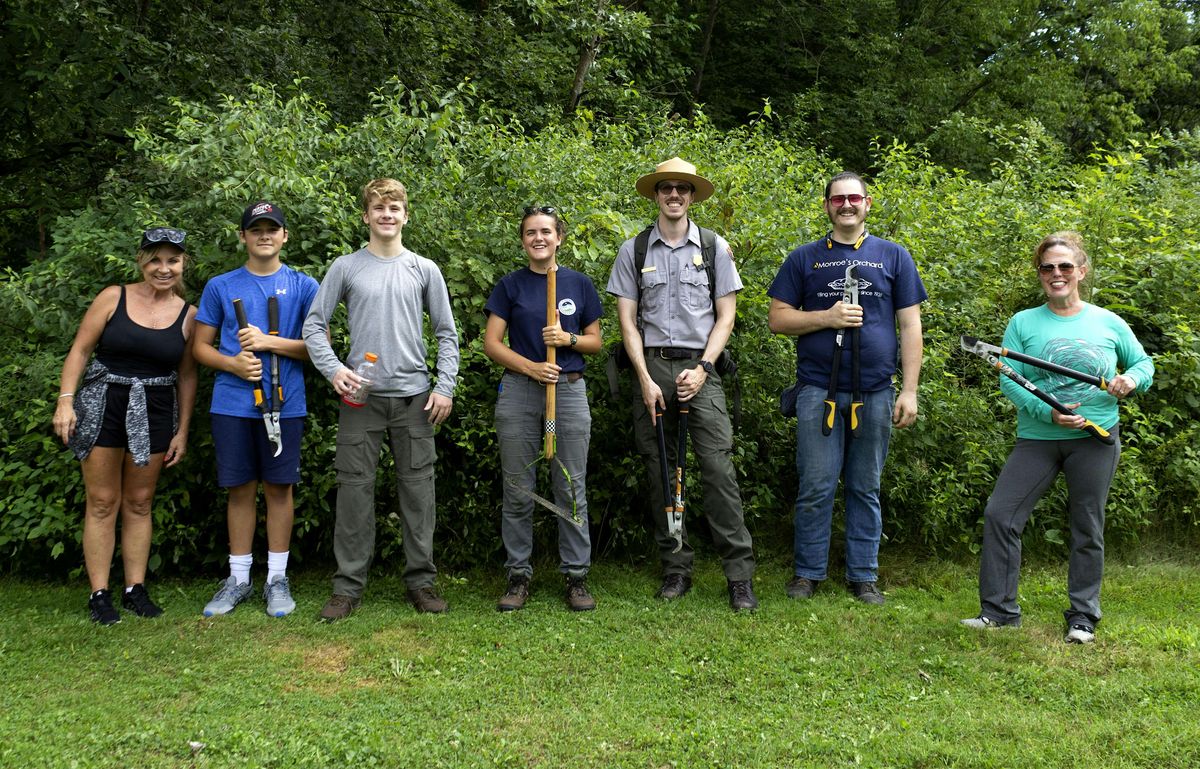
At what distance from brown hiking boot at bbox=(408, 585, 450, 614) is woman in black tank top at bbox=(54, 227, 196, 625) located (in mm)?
1231

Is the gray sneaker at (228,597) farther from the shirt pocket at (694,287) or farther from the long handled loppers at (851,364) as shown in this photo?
the long handled loppers at (851,364)

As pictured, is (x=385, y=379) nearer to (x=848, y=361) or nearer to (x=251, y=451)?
(x=251, y=451)

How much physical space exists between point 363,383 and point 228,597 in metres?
1.29

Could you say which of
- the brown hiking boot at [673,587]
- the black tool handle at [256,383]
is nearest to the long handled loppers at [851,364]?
the brown hiking boot at [673,587]

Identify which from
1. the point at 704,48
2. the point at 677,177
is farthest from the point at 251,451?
the point at 704,48

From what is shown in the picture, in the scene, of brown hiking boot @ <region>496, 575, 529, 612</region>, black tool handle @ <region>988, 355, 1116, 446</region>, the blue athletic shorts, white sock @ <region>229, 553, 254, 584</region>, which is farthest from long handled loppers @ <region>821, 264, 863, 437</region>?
white sock @ <region>229, 553, 254, 584</region>

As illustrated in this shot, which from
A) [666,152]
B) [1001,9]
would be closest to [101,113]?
[666,152]

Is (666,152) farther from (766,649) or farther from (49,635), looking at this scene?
(49,635)

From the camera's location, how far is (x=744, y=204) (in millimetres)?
6266

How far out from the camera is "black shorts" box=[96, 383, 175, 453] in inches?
179

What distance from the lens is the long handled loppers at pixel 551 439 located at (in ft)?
15.5

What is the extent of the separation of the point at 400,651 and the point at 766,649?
1.60 m

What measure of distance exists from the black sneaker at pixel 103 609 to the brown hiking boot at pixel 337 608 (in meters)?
0.95

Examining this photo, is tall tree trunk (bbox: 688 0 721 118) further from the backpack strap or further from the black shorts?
the black shorts
